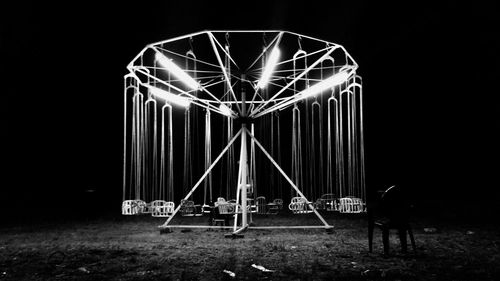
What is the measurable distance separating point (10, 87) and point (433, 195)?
18192 mm

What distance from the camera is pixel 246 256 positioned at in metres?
6.27

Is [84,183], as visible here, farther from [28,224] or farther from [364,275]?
[364,275]

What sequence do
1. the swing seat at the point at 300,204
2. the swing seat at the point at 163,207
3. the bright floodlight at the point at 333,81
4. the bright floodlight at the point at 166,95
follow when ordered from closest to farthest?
the bright floodlight at the point at 333,81 → the bright floodlight at the point at 166,95 → the swing seat at the point at 300,204 → the swing seat at the point at 163,207

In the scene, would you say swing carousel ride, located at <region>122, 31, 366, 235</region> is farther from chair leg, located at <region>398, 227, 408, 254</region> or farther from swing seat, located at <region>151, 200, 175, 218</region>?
chair leg, located at <region>398, 227, 408, 254</region>

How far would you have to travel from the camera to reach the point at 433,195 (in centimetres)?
1938

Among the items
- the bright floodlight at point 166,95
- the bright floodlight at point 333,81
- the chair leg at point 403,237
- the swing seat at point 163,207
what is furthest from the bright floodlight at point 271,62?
the swing seat at point 163,207

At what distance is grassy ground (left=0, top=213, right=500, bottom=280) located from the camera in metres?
5.05

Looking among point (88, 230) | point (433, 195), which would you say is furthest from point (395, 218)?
point (433, 195)

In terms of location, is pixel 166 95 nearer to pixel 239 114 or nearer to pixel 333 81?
pixel 239 114

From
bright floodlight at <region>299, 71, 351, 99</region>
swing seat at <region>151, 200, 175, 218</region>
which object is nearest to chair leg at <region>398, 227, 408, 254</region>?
bright floodlight at <region>299, 71, 351, 99</region>

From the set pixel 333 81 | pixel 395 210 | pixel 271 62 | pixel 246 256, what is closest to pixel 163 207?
pixel 246 256

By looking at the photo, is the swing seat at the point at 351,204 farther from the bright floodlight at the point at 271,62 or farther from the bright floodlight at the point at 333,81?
the bright floodlight at the point at 271,62

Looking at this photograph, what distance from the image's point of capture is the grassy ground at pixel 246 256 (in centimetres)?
505

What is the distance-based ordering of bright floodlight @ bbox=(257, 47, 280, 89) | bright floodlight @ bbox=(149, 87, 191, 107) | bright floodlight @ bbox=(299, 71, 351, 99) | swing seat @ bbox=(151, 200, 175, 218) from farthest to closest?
swing seat @ bbox=(151, 200, 175, 218) < bright floodlight @ bbox=(149, 87, 191, 107) < bright floodlight @ bbox=(299, 71, 351, 99) < bright floodlight @ bbox=(257, 47, 280, 89)
